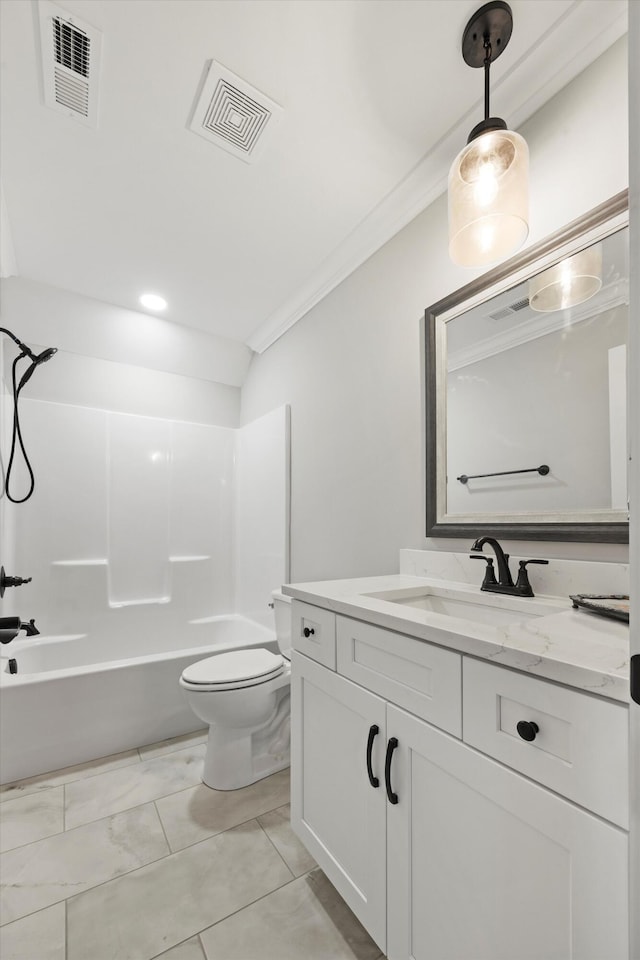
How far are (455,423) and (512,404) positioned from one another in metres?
0.23

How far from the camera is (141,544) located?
3.03 meters

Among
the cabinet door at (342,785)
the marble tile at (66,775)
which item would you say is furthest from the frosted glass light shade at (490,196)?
the marble tile at (66,775)

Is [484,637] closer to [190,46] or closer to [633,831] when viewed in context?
[633,831]

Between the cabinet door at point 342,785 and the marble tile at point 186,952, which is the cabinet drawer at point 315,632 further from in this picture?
the marble tile at point 186,952

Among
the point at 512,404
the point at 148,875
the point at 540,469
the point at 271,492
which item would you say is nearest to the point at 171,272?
the point at 271,492

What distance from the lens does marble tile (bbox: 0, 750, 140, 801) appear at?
187 cm

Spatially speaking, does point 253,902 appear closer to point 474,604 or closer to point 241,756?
point 241,756

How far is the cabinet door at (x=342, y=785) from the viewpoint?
106cm

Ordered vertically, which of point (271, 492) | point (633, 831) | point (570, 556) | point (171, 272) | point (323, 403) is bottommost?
point (633, 831)

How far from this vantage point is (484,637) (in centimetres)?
82

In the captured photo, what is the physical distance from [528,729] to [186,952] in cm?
117

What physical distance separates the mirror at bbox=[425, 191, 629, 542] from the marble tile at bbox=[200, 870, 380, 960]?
118cm

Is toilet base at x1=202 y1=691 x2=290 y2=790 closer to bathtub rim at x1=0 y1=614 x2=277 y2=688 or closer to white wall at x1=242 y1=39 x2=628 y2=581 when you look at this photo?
bathtub rim at x1=0 y1=614 x2=277 y2=688

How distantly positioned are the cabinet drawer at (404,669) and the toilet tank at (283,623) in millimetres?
1045
